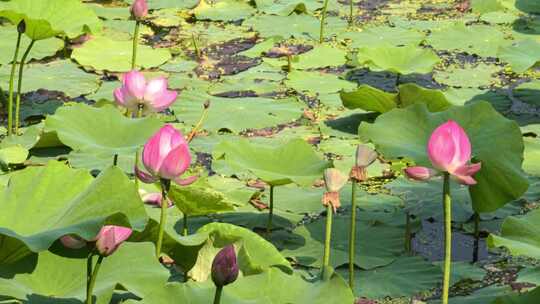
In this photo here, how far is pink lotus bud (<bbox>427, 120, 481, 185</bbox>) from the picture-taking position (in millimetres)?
1448

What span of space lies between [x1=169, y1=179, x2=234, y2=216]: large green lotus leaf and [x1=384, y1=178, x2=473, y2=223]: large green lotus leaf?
530 mm

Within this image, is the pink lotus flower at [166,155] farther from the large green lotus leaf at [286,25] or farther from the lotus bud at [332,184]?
the large green lotus leaf at [286,25]

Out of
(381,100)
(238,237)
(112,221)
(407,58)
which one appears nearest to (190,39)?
(407,58)

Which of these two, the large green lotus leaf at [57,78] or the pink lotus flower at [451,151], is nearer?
the pink lotus flower at [451,151]

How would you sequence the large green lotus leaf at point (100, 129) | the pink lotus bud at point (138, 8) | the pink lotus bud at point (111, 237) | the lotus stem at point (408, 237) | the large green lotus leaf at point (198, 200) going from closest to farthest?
1. the pink lotus bud at point (111, 237)
2. the large green lotus leaf at point (198, 200)
3. the large green lotus leaf at point (100, 129)
4. the lotus stem at point (408, 237)
5. the pink lotus bud at point (138, 8)

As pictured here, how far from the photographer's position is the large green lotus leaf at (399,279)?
1795mm

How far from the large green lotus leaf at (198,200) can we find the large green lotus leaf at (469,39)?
1.83 m

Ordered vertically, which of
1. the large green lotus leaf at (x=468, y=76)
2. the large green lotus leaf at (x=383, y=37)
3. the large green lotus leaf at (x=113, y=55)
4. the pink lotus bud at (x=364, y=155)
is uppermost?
the pink lotus bud at (x=364, y=155)

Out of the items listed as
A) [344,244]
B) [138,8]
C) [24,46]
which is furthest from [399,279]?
[24,46]

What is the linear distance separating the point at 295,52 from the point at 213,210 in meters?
1.75

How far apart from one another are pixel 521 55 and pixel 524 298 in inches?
59.4

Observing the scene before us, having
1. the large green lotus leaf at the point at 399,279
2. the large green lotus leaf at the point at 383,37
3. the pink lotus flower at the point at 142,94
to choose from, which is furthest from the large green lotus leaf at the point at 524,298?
the large green lotus leaf at the point at 383,37

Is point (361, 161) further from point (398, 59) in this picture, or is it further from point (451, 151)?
point (398, 59)

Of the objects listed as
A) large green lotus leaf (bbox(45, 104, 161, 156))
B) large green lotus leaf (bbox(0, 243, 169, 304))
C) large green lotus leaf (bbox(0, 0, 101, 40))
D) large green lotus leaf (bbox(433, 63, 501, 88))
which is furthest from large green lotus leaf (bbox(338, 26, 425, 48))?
large green lotus leaf (bbox(0, 243, 169, 304))
